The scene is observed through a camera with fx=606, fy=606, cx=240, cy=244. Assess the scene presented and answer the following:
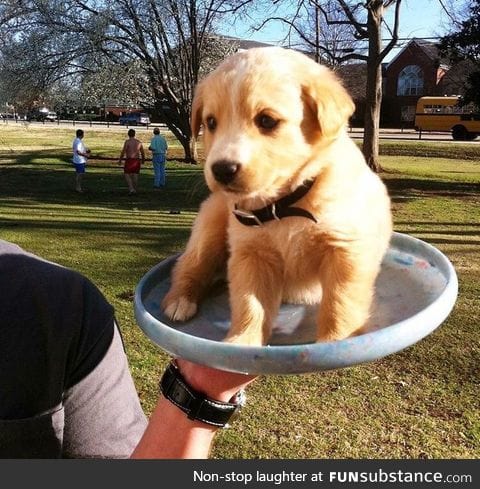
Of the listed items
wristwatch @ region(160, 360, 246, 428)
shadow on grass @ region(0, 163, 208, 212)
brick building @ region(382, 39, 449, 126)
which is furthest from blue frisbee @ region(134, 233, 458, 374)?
brick building @ region(382, 39, 449, 126)

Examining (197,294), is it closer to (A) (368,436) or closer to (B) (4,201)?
(A) (368,436)

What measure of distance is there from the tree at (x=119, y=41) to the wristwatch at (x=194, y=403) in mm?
21039

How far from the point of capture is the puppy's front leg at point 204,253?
6.00ft

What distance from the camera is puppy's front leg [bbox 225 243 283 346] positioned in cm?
159

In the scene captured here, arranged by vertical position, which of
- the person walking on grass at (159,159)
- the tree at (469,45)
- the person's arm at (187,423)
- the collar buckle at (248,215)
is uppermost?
the tree at (469,45)

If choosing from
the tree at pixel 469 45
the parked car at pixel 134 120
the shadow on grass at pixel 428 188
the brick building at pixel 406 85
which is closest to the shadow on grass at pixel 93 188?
the shadow on grass at pixel 428 188

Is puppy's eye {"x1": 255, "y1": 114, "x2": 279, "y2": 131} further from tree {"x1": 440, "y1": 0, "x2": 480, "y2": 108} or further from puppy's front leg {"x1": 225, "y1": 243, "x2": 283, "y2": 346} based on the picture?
tree {"x1": 440, "y1": 0, "x2": 480, "y2": 108}

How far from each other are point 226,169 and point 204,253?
17.7 inches

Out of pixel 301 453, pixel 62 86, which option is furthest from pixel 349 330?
pixel 62 86

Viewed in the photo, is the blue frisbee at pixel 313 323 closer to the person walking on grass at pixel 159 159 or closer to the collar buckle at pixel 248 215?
the collar buckle at pixel 248 215

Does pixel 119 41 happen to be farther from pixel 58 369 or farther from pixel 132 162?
pixel 58 369

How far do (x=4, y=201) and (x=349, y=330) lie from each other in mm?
15265

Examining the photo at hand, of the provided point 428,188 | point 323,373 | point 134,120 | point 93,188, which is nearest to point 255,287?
point 323,373

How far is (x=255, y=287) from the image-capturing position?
1.69m
